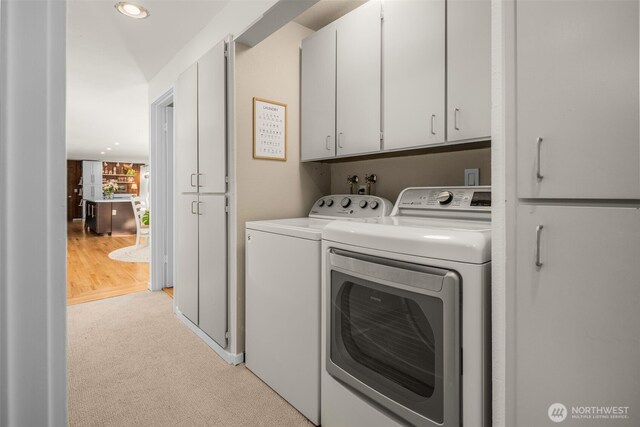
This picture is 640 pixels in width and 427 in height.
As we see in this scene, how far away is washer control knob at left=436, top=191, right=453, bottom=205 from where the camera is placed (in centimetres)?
173

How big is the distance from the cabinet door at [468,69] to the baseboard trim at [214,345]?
184cm

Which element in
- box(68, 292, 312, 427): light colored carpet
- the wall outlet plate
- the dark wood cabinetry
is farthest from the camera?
the dark wood cabinetry

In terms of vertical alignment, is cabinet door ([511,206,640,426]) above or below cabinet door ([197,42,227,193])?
below

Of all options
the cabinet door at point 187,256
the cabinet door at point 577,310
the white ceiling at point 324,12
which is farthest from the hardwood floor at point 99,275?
the cabinet door at point 577,310

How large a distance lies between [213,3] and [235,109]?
2.59 ft

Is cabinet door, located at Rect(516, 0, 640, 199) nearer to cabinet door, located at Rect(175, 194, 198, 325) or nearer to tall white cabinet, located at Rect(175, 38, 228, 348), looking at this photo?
tall white cabinet, located at Rect(175, 38, 228, 348)

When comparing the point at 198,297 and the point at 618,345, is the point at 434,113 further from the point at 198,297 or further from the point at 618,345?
the point at 198,297

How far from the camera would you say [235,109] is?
2158 mm

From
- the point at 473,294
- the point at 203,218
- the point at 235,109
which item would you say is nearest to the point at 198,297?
the point at 203,218

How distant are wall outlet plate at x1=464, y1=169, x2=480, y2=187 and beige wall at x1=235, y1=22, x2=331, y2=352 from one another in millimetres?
1117

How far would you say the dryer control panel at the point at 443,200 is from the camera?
1595 millimetres

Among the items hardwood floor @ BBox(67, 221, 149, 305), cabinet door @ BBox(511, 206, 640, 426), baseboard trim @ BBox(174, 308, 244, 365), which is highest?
cabinet door @ BBox(511, 206, 640, 426)
